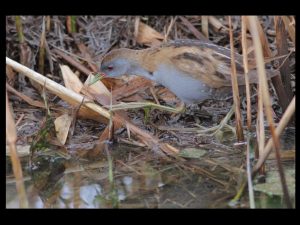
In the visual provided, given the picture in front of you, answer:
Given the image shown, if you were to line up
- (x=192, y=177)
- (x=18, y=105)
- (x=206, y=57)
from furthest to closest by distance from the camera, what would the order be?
1. (x=18, y=105)
2. (x=206, y=57)
3. (x=192, y=177)

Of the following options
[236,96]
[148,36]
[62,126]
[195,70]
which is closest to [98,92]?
[62,126]

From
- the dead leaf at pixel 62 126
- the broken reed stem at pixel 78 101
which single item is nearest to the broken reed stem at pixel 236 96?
the broken reed stem at pixel 78 101

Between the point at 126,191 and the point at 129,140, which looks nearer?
the point at 126,191

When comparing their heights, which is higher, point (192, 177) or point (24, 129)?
point (24, 129)

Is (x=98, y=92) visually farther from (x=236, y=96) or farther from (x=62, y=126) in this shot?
(x=236, y=96)

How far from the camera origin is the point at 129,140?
401cm

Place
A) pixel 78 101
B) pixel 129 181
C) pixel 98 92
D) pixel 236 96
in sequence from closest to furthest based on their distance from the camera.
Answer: pixel 129 181
pixel 236 96
pixel 78 101
pixel 98 92

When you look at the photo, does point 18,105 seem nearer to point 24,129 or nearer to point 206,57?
point 24,129

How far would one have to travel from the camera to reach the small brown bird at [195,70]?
13.3ft

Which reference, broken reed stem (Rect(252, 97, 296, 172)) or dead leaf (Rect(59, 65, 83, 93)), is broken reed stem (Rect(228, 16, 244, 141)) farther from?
dead leaf (Rect(59, 65, 83, 93))

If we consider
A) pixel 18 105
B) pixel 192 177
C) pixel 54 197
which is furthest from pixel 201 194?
pixel 18 105

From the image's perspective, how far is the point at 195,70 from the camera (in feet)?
13.4

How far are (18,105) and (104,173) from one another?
1296 mm

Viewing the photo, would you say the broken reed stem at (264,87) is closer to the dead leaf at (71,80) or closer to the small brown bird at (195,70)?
the small brown bird at (195,70)
